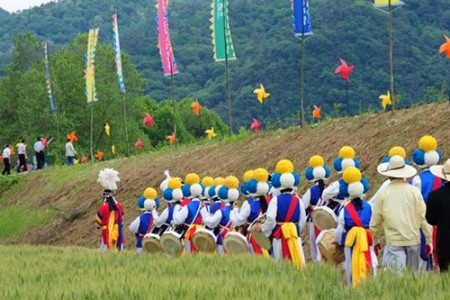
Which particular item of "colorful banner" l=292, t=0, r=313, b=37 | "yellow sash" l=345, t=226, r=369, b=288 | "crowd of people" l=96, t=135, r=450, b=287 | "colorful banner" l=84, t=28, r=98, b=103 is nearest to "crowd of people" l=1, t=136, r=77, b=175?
"colorful banner" l=84, t=28, r=98, b=103

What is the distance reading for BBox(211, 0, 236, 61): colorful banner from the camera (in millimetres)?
25500

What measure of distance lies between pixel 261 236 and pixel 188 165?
1290 cm

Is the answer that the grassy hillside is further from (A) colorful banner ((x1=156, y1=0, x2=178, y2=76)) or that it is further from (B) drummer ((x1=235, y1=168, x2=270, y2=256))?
(B) drummer ((x1=235, y1=168, x2=270, y2=256))

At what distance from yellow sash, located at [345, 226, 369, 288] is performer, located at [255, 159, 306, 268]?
1361 millimetres

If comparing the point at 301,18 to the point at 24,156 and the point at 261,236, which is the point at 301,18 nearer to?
the point at 261,236

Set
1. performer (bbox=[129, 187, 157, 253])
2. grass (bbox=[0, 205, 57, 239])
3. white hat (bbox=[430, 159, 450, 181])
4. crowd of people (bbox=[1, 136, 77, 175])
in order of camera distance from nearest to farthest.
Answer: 1. white hat (bbox=[430, 159, 450, 181])
2. performer (bbox=[129, 187, 157, 253])
3. grass (bbox=[0, 205, 57, 239])
4. crowd of people (bbox=[1, 136, 77, 175])

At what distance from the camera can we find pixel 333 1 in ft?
265

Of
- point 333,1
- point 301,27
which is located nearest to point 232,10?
point 333,1

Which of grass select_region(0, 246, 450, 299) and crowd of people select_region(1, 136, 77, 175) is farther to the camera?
crowd of people select_region(1, 136, 77, 175)

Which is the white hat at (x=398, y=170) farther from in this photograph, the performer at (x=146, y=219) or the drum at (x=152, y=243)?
the performer at (x=146, y=219)

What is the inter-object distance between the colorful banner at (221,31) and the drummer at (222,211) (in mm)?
11754

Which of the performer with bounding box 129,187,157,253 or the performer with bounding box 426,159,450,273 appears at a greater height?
the performer with bounding box 426,159,450,273

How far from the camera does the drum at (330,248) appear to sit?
1123cm

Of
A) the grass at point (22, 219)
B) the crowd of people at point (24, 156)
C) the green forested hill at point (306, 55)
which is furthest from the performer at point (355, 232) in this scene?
the crowd of people at point (24, 156)
